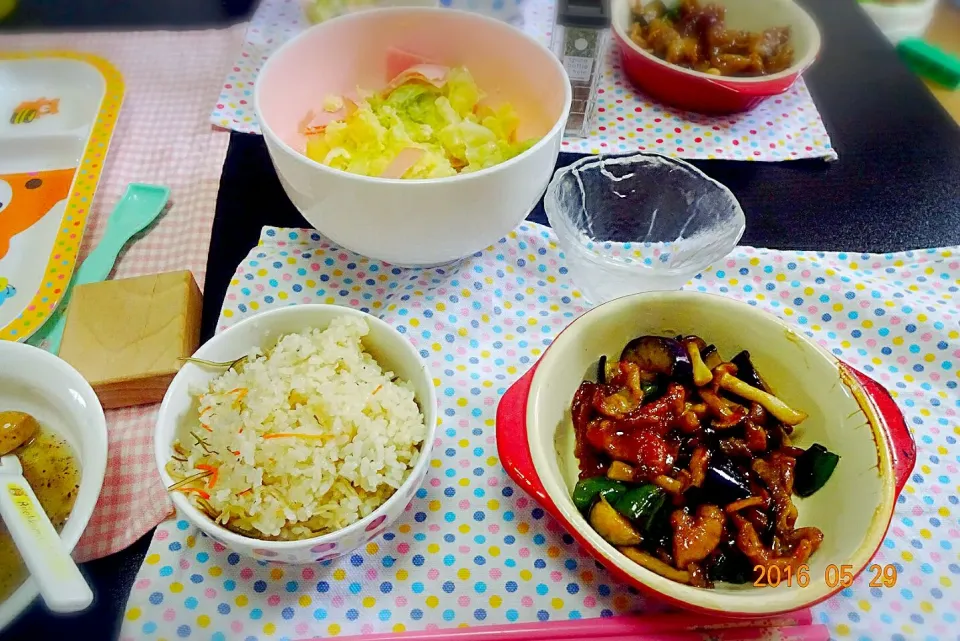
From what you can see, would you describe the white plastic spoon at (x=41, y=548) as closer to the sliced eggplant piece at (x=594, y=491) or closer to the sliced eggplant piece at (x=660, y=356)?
the sliced eggplant piece at (x=594, y=491)

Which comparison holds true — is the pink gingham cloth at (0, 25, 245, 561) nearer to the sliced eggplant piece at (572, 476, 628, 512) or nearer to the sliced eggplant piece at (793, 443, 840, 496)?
the sliced eggplant piece at (572, 476, 628, 512)

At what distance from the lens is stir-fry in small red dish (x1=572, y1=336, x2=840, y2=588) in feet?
2.31

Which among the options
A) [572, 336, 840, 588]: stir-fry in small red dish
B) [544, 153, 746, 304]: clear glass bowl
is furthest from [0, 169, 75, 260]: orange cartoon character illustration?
[572, 336, 840, 588]: stir-fry in small red dish

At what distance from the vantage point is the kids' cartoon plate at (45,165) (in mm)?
1008

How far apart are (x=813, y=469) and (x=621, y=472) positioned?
234mm

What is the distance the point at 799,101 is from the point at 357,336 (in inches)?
47.8

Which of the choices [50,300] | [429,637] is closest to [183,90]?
[50,300]

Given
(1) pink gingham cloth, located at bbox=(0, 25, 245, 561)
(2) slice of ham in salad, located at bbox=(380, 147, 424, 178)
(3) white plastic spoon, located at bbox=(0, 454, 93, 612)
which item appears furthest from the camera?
(2) slice of ham in salad, located at bbox=(380, 147, 424, 178)

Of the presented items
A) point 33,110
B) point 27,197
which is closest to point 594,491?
point 27,197

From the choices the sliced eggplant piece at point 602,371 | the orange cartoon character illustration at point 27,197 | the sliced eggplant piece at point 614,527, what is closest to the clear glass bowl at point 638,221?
the sliced eggplant piece at point 602,371

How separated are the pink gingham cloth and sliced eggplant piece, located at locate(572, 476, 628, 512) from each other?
1.61ft
